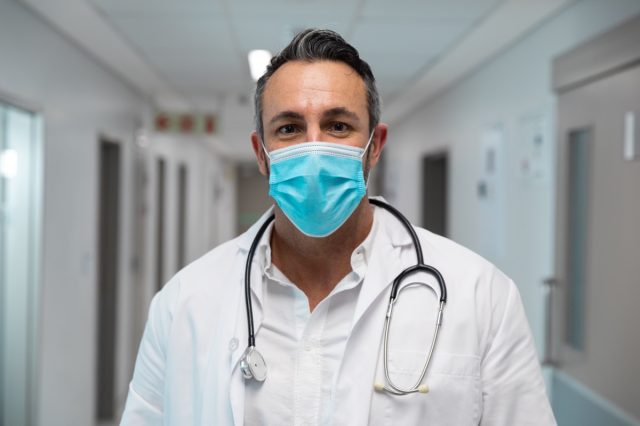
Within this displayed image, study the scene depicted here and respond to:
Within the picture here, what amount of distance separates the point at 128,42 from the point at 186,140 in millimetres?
3647

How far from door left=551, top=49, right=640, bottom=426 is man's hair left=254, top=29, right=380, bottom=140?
1.27 meters

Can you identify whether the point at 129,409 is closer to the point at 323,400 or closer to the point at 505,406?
the point at 323,400

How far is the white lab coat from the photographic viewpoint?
107cm

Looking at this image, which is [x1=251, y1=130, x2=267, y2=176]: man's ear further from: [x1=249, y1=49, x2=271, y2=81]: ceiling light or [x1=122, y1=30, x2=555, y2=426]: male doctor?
[x1=249, y1=49, x2=271, y2=81]: ceiling light

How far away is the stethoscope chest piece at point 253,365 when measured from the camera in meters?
1.09

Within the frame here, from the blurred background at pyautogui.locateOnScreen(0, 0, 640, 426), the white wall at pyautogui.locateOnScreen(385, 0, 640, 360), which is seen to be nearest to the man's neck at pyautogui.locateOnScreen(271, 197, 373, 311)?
the blurred background at pyautogui.locateOnScreen(0, 0, 640, 426)

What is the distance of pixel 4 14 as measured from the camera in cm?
249

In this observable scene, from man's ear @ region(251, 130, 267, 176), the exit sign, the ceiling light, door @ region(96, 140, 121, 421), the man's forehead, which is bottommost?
door @ region(96, 140, 121, 421)

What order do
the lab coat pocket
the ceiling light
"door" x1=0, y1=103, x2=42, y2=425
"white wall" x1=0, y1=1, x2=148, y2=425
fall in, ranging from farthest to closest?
the ceiling light < "door" x1=0, y1=103, x2=42, y2=425 < "white wall" x1=0, y1=1, x2=148, y2=425 < the lab coat pocket

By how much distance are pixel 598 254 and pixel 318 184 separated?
163 cm

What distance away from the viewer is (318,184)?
1.15m

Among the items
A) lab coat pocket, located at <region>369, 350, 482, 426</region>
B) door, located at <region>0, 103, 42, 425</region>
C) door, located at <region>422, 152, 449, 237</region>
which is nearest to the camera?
lab coat pocket, located at <region>369, 350, 482, 426</region>

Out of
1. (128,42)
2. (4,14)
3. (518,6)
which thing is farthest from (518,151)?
(4,14)

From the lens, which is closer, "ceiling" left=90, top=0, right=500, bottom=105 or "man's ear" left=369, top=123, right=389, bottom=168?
"man's ear" left=369, top=123, right=389, bottom=168
